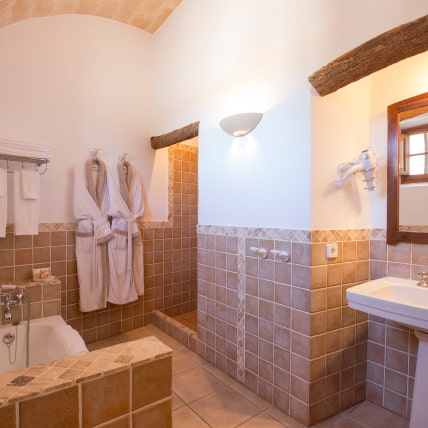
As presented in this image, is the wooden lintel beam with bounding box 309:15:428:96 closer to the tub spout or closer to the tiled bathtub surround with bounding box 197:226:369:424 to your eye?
the tiled bathtub surround with bounding box 197:226:369:424

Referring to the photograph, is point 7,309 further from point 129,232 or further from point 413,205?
point 413,205

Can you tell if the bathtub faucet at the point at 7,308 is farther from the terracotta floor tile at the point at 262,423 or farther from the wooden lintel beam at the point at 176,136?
the wooden lintel beam at the point at 176,136

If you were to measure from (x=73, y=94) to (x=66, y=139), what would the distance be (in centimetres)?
46

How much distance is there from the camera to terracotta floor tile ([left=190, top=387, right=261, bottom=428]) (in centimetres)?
171

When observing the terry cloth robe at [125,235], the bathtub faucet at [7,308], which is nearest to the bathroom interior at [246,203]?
the bathtub faucet at [7,308]

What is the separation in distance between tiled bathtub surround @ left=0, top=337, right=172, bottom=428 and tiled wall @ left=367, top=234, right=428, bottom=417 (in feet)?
5.18

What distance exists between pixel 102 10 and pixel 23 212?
214 centimetres

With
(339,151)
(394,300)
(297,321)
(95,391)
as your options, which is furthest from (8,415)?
(339,151)

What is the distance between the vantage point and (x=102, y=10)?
107 inches

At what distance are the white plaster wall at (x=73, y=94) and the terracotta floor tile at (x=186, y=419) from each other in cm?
193

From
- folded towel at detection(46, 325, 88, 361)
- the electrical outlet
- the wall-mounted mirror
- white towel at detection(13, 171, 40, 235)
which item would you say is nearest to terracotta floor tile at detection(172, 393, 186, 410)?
folded towel at detection(46, 325, 88, 361)

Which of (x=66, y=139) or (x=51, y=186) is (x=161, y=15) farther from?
(x=51, y=186)

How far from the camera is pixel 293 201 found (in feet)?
5.68

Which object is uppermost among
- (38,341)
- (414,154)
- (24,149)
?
(24,149)
